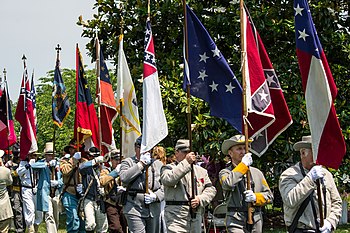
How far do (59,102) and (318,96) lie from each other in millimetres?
10080

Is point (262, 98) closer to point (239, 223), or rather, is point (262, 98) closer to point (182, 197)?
point (239, 223)

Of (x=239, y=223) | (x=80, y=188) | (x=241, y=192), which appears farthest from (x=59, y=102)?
(x=239, y=223)

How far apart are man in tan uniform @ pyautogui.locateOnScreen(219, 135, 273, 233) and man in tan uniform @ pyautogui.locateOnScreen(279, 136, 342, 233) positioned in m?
0.88

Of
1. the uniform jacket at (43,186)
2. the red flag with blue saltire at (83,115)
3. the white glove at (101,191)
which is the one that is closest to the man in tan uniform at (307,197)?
the white glove at (101,191)

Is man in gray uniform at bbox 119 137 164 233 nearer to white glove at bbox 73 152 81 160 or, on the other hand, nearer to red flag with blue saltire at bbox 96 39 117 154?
red flag with blue saltire at bbox 96 39 117 154

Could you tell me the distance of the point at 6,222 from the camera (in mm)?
15719

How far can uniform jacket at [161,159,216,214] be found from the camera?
429 inches

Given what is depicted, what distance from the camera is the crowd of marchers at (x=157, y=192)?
29.4 feet

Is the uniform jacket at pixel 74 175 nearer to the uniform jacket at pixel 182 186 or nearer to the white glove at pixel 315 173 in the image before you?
the uniform jacket at pixel 182 186

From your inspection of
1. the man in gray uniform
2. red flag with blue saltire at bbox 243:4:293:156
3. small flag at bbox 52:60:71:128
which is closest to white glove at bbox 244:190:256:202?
red flag with blue saltire at bbox 243:4:293:156

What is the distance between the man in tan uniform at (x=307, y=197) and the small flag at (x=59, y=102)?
960 cm

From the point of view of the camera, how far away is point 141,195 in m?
12.4

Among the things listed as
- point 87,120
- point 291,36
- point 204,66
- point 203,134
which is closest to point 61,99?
point 87,120

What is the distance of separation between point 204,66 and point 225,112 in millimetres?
768
